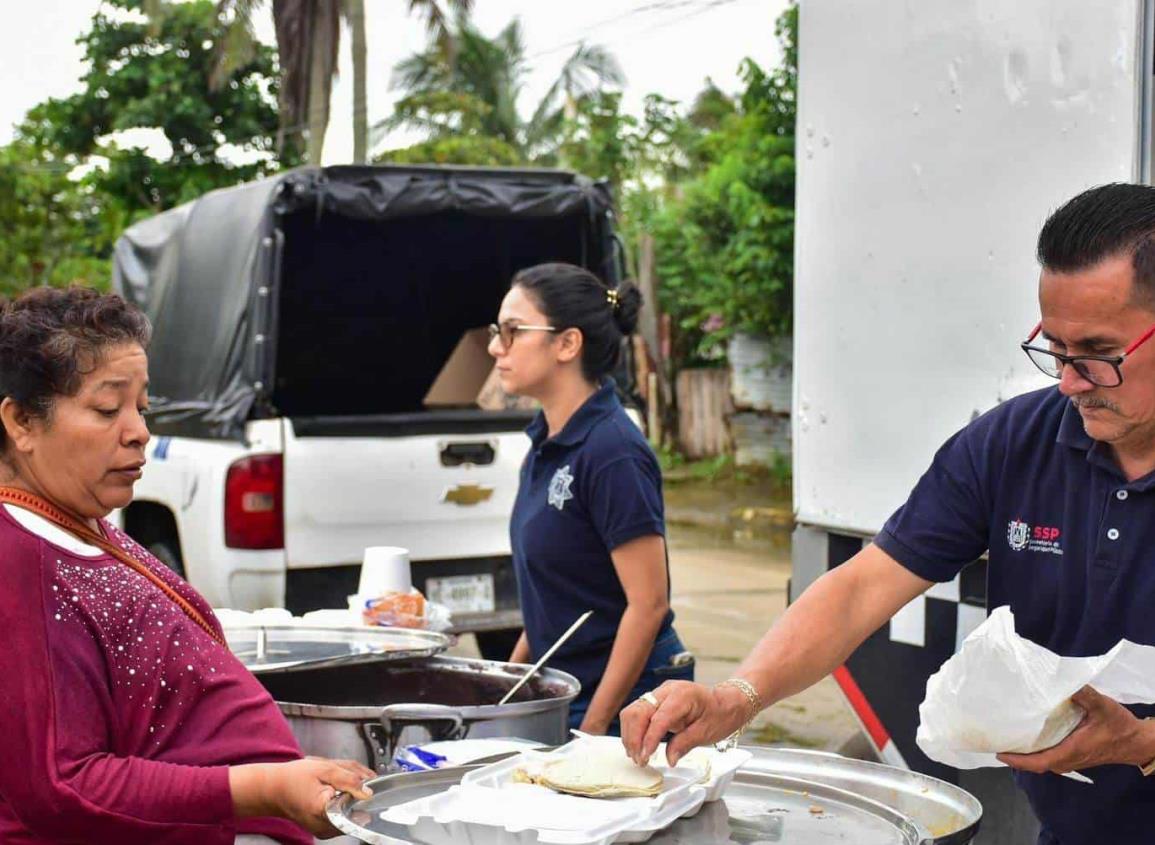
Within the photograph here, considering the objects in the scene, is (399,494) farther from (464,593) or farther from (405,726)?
(405,726)

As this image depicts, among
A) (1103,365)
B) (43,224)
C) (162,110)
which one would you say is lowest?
(1103,365)

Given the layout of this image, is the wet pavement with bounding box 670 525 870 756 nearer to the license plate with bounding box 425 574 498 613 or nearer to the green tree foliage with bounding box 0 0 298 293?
the license plate with bounding box 425 574 498 613

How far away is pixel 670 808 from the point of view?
6.00 feet

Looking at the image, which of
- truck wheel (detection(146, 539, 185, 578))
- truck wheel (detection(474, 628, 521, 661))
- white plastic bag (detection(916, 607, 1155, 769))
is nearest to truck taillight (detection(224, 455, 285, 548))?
truck wheel (detection(146, 539, 185, 578))

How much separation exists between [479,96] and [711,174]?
1512cm

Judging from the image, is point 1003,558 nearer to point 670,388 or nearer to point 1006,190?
point 1006,190

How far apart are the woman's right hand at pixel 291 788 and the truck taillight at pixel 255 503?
13.1ft

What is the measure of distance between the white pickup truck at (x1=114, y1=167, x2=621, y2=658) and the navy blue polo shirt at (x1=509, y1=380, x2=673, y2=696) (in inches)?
104

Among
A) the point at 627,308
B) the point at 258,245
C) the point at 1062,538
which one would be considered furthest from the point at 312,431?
the point at 1062,538

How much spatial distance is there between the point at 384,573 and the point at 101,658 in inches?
65.5

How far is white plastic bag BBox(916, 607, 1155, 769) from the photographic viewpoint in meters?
1.74

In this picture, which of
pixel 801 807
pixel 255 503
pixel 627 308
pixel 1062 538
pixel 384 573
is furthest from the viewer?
pixel 255 503

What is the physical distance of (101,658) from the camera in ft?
6.40

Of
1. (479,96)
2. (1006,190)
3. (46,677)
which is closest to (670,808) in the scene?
(46,677)
